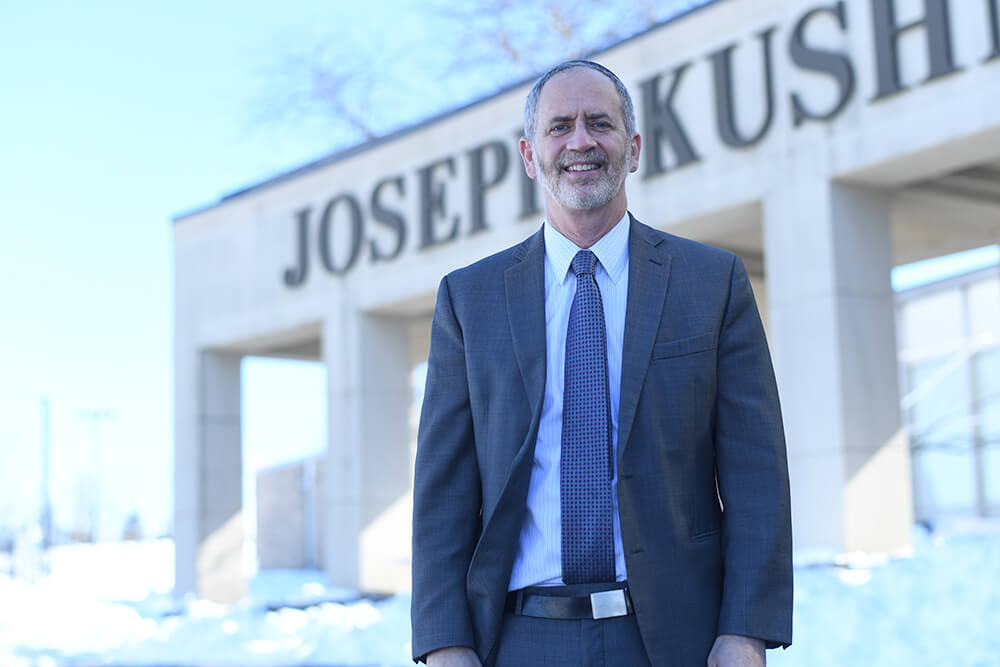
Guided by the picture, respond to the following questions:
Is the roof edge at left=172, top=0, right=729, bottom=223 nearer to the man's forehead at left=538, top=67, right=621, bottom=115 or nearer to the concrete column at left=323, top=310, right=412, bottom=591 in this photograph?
the concrete column at left=323, top=310, right=412, bottom=591

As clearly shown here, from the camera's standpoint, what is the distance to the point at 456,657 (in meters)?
2.44

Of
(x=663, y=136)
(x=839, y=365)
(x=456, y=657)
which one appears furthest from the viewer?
(x=663, y=136)

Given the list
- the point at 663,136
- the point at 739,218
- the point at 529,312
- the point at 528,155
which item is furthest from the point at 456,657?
the point at 663,136

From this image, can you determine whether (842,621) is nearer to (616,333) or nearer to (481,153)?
(616,333)

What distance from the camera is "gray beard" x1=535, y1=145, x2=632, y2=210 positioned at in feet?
8.41

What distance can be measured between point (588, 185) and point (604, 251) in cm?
16

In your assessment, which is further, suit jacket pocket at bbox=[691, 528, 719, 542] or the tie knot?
the tie knot

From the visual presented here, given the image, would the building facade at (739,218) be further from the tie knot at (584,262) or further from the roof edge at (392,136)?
the tie knot at (584,262)

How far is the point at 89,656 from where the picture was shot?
12.1m

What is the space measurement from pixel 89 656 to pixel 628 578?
1101 centimetres

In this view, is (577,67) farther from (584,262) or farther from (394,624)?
(394,624)

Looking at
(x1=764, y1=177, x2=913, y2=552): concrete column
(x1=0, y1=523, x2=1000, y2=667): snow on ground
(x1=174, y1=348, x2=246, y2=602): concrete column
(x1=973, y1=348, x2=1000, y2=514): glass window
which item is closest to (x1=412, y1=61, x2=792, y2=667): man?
(x1=0, y1=523, x2=1000, y2=667): snow on ground

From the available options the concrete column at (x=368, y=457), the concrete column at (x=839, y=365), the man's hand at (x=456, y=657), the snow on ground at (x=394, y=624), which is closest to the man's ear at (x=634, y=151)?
the man's hand at (x=456, y=657)

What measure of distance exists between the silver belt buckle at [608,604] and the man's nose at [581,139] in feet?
2.91
